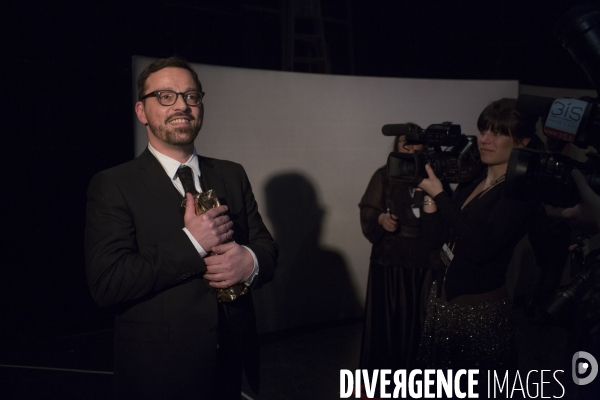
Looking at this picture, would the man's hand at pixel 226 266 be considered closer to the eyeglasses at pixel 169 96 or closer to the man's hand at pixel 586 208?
the eyeglasses at pixel 169 96

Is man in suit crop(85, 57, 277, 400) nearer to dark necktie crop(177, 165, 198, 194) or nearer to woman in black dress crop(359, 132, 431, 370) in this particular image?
dark necktie crop(177, 165, 198, 194)

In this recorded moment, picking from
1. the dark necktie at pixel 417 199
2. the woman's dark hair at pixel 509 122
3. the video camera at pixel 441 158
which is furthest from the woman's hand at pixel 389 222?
the woman's dark hair at pixel 509 122

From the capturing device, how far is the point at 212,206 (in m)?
1.49

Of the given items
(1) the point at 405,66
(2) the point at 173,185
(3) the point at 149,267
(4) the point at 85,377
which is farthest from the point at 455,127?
(1) the point at 405,66

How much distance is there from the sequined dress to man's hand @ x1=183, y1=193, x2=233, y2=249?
0.95 meters

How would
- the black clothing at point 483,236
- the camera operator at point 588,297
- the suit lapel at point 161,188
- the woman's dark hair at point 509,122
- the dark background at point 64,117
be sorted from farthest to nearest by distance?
the dark background at point 64,117
the woman's dark hair at point 509,122
the black clothing at point 483,236
the suit lapel at point 161,188
the camera operator at point 588,297

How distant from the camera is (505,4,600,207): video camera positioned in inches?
51.0

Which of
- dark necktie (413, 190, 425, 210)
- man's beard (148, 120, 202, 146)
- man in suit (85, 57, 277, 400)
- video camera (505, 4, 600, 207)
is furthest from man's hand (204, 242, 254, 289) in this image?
dark necktie (413, 190, 425, 210)

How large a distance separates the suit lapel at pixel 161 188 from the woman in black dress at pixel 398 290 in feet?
5.02

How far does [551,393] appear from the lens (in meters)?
2.86

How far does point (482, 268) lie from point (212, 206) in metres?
1.08

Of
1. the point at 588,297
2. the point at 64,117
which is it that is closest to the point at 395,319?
the point at 588,297

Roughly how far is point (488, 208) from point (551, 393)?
5.07 feet

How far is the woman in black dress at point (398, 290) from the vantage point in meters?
2.82
